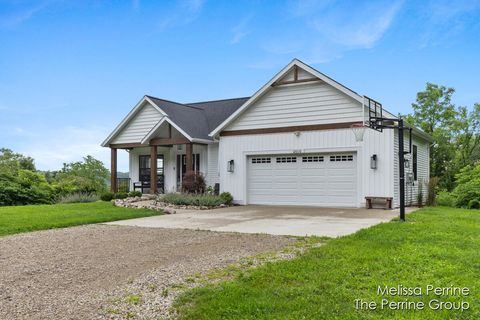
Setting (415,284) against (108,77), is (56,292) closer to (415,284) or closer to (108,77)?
(415,284)

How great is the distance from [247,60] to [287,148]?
5.56 metres

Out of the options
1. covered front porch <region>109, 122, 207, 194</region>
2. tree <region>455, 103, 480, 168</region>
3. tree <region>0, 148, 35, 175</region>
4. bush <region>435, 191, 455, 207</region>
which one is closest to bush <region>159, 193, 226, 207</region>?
covered front porch <region>109, 122, 207, 194</region>

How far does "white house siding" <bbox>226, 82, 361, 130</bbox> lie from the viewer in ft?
50.8

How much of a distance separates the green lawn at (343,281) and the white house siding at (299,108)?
346 inches

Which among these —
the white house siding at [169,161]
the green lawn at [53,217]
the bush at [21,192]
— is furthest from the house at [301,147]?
the bush at [21,192]

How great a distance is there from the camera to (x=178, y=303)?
14.2 feet

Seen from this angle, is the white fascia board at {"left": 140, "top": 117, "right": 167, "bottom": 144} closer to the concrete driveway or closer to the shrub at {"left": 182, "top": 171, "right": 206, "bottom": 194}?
the shrub at {"left": 182, "top": 171, "right": 206, "bottom": 194}

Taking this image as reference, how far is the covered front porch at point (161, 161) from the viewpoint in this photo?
20.2 metres

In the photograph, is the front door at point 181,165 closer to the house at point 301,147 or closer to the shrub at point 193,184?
the house at point 301,147

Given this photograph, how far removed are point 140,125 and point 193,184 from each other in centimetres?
580

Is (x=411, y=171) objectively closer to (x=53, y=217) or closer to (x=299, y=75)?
(x=299, y=75)

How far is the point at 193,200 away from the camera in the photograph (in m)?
A: 16.1

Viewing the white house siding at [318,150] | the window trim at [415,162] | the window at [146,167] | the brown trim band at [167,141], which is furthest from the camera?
the window at [146,167]

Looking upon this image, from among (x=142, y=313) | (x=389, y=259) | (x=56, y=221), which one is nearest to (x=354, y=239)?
(x=389, y=259)
